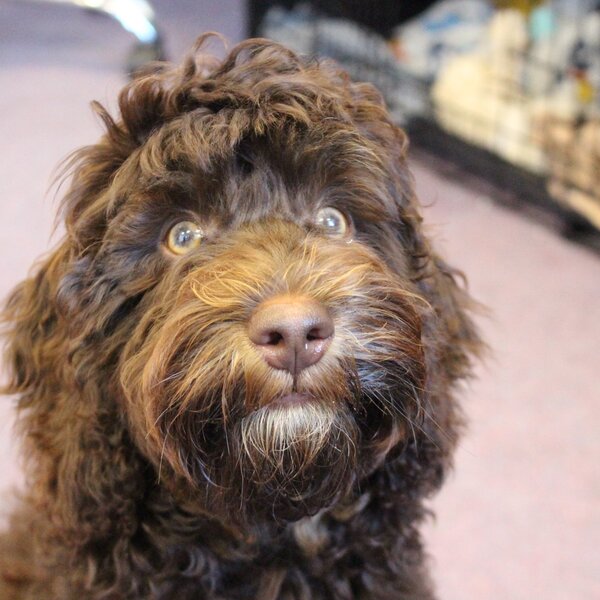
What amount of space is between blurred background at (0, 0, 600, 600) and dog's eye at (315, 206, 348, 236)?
392 millimetres

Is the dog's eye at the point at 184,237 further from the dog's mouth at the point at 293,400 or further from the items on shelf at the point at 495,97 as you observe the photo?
the items on shelf at the point at 495,97

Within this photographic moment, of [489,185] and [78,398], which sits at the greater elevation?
[78,398]

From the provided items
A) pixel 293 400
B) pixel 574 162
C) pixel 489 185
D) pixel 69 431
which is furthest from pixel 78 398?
pixel 489 185

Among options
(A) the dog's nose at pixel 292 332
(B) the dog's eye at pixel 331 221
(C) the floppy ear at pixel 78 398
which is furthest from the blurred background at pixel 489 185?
(A) the dog's nose at pixel 292 332

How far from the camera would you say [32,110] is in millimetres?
3805

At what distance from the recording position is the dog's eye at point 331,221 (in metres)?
1.27

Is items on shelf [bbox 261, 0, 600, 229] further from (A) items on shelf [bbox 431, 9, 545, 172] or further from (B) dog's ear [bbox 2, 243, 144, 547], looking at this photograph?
(B) dog's ear [bbox 2, 243, 144, 547]

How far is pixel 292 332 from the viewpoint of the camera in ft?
3.24

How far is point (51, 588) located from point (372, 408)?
619 mm

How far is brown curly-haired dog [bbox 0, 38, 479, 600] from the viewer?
1.05m

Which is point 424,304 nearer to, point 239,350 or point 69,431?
point 239,350

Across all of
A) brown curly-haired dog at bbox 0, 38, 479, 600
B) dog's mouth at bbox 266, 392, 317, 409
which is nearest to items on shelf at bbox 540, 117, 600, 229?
brown curly-haired dog at bbox 0, 38, 479, 600

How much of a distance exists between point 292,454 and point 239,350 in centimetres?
15

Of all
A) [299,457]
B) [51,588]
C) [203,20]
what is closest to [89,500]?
[51,588]
